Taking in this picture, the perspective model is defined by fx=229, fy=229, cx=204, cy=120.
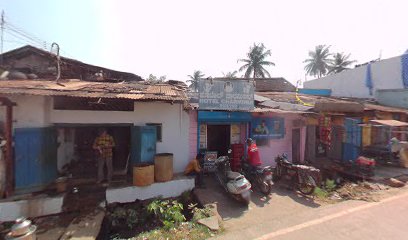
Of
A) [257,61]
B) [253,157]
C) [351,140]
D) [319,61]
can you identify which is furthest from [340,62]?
[253,157]

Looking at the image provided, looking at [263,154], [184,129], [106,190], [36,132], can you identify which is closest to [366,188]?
[263,154]

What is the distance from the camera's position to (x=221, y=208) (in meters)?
7.00

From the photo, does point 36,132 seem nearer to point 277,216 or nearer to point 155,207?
point 155,207

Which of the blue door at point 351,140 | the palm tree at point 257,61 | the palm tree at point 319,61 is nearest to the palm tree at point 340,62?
the palm tree at point 319,61

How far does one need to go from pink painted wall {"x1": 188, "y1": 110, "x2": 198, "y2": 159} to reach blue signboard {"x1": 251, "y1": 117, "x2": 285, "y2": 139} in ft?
9.11

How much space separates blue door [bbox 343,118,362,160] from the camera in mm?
12305

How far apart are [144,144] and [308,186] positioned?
6057 millimetres

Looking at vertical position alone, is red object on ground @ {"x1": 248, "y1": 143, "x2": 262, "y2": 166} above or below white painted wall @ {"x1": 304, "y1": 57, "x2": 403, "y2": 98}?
below

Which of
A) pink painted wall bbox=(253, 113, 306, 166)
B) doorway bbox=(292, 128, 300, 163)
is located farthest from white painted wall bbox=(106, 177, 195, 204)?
doorway bbox=(292, 128, 300, 163)

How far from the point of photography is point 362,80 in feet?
61.5

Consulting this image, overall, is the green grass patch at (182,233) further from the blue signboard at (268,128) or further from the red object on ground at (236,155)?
the blue signboard at (268,128)

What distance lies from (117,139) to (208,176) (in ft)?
16.4

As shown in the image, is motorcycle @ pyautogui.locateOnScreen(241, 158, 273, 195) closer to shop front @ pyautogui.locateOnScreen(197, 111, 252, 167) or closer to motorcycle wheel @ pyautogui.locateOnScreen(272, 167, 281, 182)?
motorcycle wheel @ pyautogui.locateOnScreen(272, 167, 281, 182)

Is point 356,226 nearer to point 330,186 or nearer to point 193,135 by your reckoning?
point 330,186
